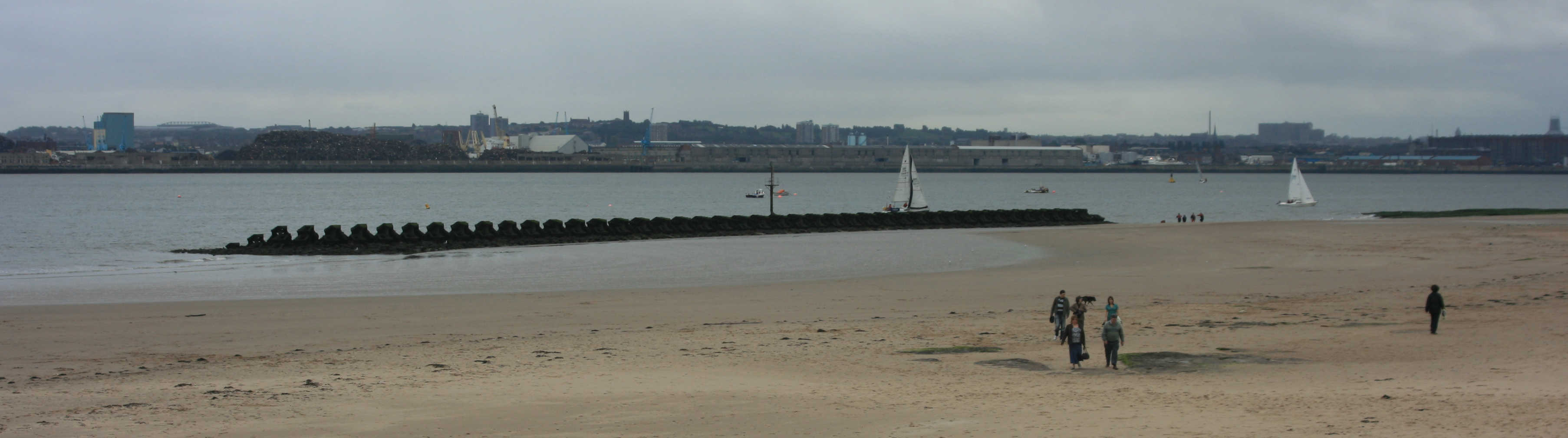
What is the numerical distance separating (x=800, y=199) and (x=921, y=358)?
102892 millimetres

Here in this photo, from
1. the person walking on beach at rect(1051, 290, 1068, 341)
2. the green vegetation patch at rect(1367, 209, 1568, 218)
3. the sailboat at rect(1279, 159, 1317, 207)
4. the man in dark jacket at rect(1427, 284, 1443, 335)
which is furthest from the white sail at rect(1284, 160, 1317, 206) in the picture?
Answer: the person walking on beach at rect(1051, 290, 1068, 341)

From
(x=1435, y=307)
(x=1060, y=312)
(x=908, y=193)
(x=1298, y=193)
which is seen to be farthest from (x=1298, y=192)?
(x=1060, y=312)

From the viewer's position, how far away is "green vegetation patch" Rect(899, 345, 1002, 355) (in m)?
17.8

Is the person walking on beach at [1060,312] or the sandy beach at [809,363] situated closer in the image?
the sandy beach at [809,363]

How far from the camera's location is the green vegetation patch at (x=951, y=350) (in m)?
17.8

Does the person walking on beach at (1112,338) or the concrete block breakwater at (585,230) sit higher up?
the person walking on beach at (1112,338)

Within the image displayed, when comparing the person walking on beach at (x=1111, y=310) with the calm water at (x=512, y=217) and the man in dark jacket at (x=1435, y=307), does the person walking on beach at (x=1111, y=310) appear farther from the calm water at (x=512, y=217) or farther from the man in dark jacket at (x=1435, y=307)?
the calm water at (x=512, y=217)

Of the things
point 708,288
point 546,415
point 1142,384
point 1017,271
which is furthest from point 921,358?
point 1017,271

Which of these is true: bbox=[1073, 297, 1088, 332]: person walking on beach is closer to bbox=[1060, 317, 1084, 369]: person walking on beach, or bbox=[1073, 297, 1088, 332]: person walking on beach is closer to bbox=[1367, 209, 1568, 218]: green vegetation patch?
bbox=[1060, 317, 1084, 369]: person walking on beach

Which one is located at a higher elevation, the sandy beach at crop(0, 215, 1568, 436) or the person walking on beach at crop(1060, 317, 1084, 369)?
the person walking on beach at crop(1060, 317, 1084, 369)

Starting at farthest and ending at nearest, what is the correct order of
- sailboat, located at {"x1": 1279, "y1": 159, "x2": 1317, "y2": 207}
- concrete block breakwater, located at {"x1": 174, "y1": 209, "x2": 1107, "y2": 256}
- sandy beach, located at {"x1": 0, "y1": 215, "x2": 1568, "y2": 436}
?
sailboat, located at {"x1": 1279, "y1": 159, "x2": 1317, "y2": 207} < concrete block breakwater, located at {"x1": 174, "y1": 209, "x2": 1107, "y2": 256} < sandy beach, located at {"x1": 0, "y1": 215, "x2": 1568, "y2": 436}

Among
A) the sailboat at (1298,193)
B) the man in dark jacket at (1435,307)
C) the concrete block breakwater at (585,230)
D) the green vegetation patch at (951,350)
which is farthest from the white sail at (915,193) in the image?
the green vegetation patch at (951,350)

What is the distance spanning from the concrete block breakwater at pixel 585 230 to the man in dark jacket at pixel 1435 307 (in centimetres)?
3143

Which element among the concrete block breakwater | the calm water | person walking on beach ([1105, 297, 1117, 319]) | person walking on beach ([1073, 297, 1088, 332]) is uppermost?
person walking on beach ([1105, 297, 1117, 319])
